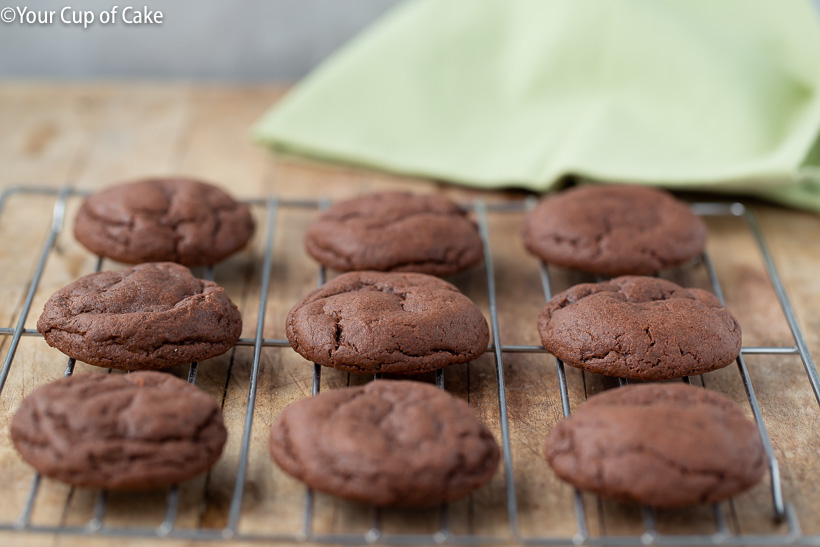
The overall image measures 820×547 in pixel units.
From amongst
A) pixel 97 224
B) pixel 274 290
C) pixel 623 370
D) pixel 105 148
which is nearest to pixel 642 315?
pixel 623 370

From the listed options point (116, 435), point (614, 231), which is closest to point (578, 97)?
point (614, 231)

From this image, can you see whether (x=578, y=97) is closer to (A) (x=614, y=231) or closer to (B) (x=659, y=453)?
(A) (x=614, y=231)

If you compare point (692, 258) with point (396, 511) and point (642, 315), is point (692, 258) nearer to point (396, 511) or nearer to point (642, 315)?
point (642, 315)

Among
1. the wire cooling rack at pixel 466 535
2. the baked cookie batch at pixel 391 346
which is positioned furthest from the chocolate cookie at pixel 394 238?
the wire cooling rack at pixel 466 535

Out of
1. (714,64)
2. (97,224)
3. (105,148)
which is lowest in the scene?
(105,148)

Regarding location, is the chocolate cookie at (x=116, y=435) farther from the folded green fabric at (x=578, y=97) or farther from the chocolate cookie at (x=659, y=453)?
the folded green fabric at (x=578, y=97)

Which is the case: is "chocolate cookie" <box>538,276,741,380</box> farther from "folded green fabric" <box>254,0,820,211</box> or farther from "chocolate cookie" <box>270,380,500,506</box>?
"folded green fabric" <box>254,0,820,211</box>

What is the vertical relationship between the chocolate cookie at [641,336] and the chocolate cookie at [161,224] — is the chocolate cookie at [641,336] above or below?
above
